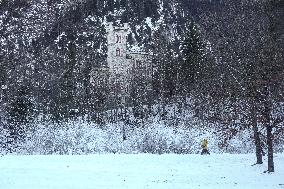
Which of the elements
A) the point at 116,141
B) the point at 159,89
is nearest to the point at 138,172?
the point at 116,141

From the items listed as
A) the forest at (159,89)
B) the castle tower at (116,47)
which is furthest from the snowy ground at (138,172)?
the castle tower at (116,47)

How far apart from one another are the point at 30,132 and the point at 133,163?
655 inches

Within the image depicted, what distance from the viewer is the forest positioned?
8.34 meters

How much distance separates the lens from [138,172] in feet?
65.4

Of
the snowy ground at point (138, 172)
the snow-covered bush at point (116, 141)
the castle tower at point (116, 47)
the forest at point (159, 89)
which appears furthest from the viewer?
the castle tower at point (116, 47)

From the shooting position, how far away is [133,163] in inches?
893

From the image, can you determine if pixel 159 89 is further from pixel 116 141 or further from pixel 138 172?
pixel 138 172

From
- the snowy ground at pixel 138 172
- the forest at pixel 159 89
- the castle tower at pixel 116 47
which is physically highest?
the castle tower at pixel 116 47

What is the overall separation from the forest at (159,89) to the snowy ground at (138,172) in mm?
1589

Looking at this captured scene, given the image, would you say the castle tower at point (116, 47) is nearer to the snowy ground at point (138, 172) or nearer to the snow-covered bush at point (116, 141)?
the snow-covered bush at point (116, 141)

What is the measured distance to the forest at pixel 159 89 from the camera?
834 cm

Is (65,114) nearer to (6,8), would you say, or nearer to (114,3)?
(6,8)

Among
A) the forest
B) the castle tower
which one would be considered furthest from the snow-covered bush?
the castle tower

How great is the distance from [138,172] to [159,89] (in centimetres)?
4264
